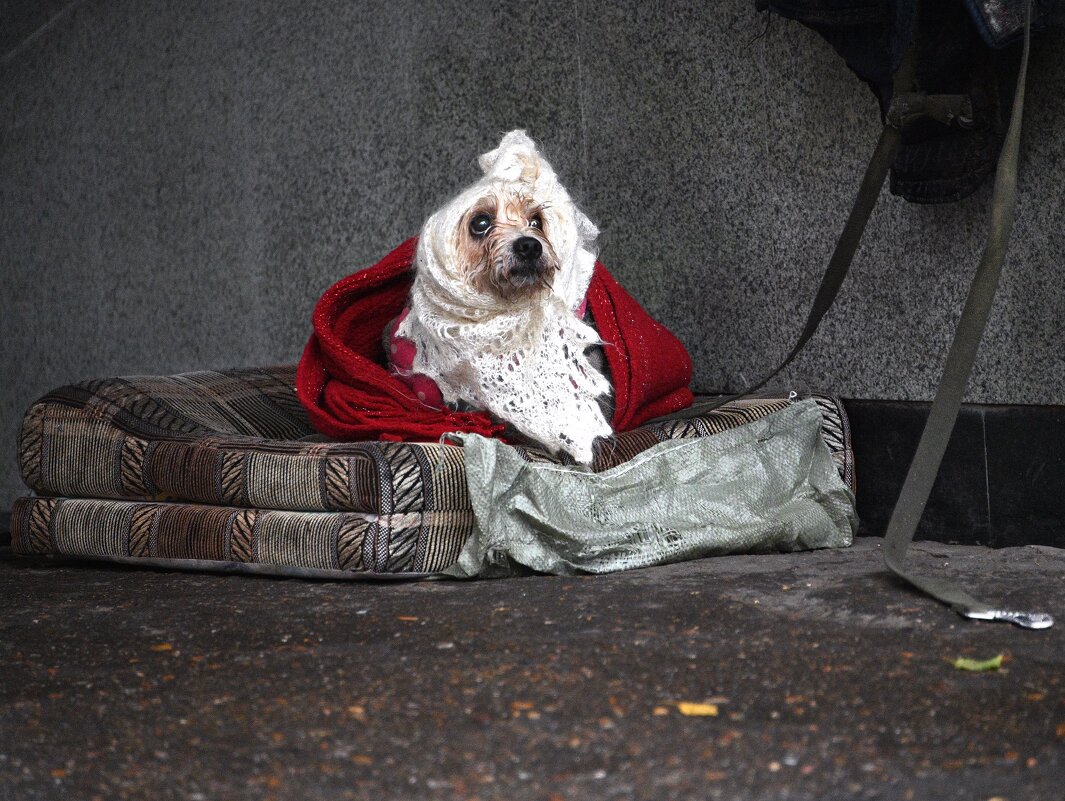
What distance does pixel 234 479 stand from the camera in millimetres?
3311

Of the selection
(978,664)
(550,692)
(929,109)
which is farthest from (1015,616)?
(929,109)

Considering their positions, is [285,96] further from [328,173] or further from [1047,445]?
[1047,445]

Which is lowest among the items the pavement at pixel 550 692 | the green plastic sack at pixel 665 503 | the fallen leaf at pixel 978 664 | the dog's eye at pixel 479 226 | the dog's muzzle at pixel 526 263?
the pavement at pixel 550 692

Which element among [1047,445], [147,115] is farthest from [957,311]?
[147,115]

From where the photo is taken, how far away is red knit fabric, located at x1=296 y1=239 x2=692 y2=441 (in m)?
3.38

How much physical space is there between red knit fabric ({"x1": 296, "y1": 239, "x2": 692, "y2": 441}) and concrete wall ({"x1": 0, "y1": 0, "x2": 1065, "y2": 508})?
58cm

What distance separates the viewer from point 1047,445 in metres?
3.33

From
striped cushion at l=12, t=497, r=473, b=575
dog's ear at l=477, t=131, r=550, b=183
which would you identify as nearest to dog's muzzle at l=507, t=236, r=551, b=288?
dog's ear at l=477, t=131, r=550, b=183

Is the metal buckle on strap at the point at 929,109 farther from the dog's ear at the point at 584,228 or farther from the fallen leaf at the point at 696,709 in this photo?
the fallen leaf at the point at 696,709

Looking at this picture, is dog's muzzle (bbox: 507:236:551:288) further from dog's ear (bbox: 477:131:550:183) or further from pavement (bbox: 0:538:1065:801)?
pavement (bbox: 0:538:1065:801)

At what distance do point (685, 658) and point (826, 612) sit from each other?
43cm

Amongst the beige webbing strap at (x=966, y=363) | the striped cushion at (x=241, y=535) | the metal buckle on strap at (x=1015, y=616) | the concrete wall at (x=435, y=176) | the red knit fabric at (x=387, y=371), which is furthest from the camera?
the concrete wall at (x=435, y=176)

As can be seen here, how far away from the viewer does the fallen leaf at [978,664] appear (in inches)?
81.9

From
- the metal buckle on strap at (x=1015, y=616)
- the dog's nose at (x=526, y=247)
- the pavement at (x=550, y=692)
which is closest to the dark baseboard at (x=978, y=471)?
the pavement at (x=550, y=692)
